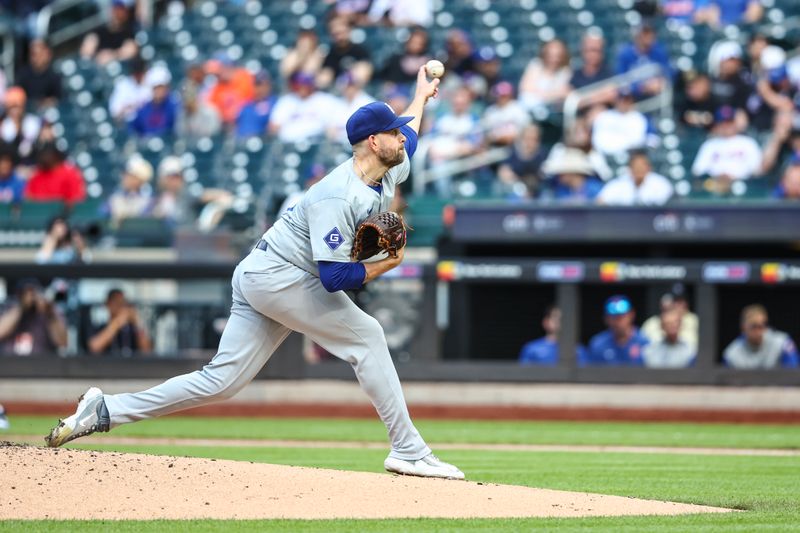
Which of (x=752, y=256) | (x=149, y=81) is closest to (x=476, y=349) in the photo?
(x=752, y=256)

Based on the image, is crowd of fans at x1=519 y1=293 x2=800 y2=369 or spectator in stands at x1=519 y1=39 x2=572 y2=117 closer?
crowd of fans at x1=519 y1=293 x2=800 y2=369

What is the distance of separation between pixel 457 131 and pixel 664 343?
3721mm

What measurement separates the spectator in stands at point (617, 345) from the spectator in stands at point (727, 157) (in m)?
1.76

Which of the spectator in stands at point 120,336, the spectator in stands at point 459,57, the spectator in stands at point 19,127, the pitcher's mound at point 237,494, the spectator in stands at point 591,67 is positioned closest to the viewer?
the pitcher's mound at point 237,494

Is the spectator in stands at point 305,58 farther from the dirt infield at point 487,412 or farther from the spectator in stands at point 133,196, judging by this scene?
the dirt infield at point 487,412

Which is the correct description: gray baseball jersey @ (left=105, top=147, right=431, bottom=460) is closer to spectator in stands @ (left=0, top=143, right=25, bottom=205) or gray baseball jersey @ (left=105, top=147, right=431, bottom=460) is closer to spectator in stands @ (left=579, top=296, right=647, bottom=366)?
spectator in stands @ (left=579, top=296, right=647, bottom=366)

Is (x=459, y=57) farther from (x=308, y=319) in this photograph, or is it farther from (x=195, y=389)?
(x=195, y=389)

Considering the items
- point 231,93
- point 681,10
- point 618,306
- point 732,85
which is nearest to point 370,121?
point 618,306

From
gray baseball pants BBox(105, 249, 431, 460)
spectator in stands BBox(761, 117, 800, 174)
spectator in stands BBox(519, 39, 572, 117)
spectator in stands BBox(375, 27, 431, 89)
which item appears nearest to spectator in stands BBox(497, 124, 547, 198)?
spectator in stands BBox(519, 39, 572, 117)

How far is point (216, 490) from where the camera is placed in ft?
21.4

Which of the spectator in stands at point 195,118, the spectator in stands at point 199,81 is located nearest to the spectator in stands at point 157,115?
the spectator in stands at point 195,118

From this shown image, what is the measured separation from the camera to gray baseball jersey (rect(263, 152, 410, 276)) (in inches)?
262

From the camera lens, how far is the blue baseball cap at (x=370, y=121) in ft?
22.5

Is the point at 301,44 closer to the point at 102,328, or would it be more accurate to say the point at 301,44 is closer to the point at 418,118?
the point at 102,328
